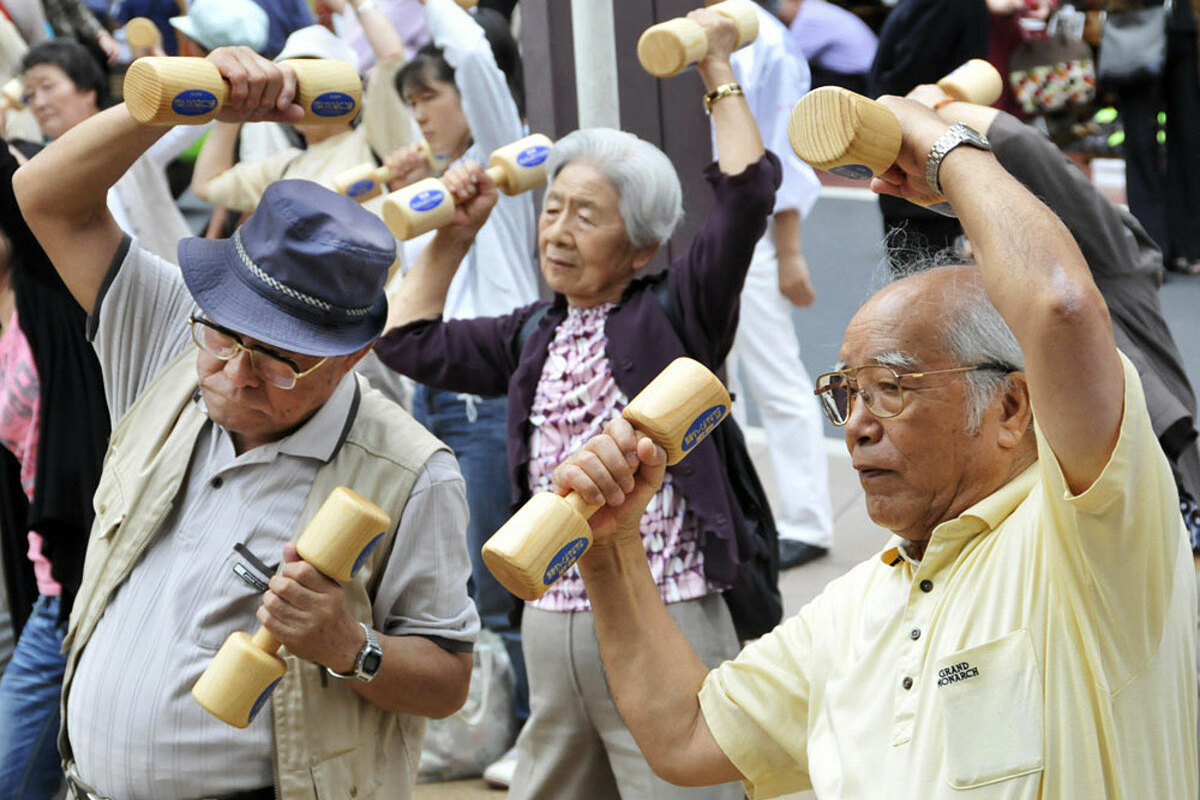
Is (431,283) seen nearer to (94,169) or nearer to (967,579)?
(94,169)

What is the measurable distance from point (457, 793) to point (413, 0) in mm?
3632

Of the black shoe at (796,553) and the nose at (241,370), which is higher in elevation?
the nose at (241,370)

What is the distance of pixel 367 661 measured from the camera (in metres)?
2.66

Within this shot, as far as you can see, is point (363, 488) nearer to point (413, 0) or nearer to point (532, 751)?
point (532, 751)

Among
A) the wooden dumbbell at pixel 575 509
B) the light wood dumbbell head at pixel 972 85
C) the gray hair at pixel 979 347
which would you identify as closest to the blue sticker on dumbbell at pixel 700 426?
the wooden dumbbell at pixel 575 509

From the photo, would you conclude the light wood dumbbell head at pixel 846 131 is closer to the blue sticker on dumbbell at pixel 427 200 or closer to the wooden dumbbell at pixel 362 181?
the blue sticker on dumbbell at pixel 427 200

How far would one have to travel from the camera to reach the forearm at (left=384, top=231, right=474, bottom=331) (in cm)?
404

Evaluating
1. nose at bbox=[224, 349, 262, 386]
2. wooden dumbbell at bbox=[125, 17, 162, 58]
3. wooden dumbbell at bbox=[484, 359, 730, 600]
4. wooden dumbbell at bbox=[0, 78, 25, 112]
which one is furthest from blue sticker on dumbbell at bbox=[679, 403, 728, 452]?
wooden dumbbell at bbox=[125, 17, 162, 58]

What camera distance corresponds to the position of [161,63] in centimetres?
283

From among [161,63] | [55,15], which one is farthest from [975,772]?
[55,15]

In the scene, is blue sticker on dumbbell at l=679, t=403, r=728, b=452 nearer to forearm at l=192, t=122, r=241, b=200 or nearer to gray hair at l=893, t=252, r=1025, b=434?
gray hair at l=893, t=252, r=1025, b=434

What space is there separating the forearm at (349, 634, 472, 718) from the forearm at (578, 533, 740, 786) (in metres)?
0.46

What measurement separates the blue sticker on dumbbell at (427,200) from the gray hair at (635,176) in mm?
310

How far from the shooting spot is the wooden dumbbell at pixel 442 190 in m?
3.87
